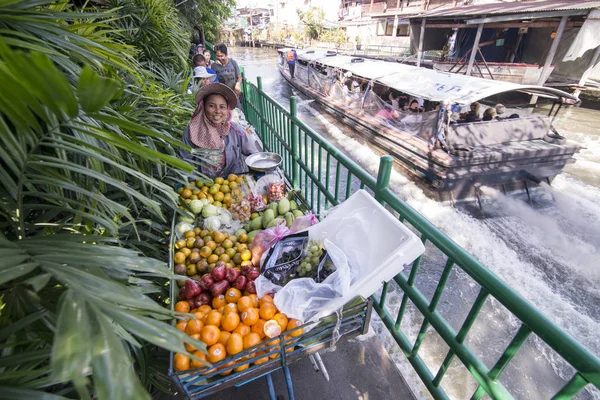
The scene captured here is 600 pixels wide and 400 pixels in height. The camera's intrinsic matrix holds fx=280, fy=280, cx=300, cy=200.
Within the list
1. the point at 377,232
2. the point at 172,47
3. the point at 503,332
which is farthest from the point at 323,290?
the point at 172,47

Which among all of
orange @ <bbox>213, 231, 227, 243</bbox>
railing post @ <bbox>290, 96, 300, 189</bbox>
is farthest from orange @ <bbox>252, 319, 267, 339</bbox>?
railing post @ <bbox>290, 96, 300, 189</bbox>

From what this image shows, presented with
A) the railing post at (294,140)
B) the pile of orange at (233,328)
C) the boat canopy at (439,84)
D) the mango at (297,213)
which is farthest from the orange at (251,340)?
the boat canopy at (439,84)

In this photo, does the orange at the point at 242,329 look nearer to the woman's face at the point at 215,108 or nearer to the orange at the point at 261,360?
the orange at the point at 261,360

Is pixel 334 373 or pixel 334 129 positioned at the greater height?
pixel 334 373

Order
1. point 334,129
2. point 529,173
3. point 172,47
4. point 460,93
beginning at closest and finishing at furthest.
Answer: point 172,47, point 460,93, point 529,173, point 334,129

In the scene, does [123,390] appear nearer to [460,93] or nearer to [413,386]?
[413,386]

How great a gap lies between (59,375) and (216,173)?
280cm

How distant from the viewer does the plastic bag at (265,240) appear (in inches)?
79.8

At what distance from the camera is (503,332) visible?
376cm

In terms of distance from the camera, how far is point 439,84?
21.1 feet

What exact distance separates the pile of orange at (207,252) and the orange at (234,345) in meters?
0.61

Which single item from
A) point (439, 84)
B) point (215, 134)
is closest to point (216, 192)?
point (215, 134)

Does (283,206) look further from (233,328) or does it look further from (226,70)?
(226,70)

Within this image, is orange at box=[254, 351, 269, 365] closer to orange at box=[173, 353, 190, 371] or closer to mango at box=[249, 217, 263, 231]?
orange at box=[173, 353, 190, 371]
